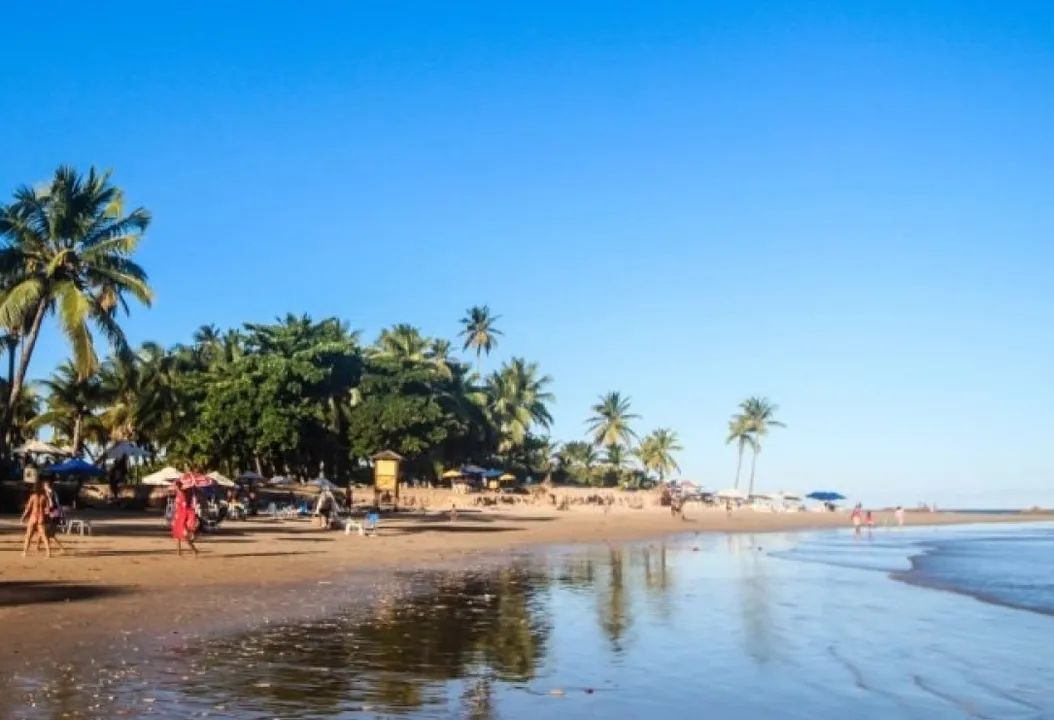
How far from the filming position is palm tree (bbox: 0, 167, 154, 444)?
31.6 m

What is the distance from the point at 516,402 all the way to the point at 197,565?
63135 millimetres

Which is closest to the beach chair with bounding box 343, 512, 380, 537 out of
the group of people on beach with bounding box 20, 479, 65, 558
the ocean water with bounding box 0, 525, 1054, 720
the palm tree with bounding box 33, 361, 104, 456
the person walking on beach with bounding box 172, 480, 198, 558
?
the person walking on beach with bounding box 172, 480, 198, 558

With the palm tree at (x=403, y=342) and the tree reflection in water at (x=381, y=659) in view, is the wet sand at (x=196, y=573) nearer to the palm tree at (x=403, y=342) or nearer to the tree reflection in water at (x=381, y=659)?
the tree reflection in water at (x=381, y=659)

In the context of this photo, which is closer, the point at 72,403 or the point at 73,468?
the point at 73,468

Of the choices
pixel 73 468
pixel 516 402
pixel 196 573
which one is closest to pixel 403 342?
pixel 516 402

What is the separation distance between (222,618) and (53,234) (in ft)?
80.2

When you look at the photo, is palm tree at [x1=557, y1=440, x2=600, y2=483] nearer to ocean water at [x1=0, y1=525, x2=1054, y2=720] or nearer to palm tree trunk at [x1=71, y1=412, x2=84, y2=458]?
palm tree trunk at [x1=71, y1=412, x2=84, y2=458]

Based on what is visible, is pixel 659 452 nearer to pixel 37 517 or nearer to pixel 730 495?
pixel 730 495

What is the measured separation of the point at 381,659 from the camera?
34.9 ft

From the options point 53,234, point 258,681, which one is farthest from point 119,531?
point 258,681

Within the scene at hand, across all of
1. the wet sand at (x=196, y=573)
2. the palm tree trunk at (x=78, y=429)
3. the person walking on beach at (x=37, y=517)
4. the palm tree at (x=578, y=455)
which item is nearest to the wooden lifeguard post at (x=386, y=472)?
the wet sand at (x=196, y=573)

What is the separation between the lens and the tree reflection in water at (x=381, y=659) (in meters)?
8.66

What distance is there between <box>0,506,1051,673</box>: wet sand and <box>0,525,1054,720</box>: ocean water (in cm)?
127

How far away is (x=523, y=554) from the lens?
93.6ft
